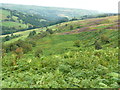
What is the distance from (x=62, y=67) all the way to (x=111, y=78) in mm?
2841

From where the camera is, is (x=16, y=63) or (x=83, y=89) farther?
(x=16, y=63)

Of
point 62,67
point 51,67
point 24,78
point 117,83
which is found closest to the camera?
point 117,83

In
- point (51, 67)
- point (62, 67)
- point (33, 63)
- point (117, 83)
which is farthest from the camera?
point (33, 63)

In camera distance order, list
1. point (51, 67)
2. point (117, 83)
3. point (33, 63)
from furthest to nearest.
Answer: point (33, 63), point (51, 67), point (117, 83)

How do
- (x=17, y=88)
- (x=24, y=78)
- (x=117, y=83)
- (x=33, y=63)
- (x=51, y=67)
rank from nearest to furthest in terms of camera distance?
(x=17, y=88) < (x=117, y=83) < (x=24, y=78) < (x=51, y=67) < (x=33, y=63)

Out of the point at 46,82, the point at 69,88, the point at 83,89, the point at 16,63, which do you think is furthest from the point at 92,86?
the point at 16,63

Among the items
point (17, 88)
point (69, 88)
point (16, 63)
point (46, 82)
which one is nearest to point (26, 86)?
point (17, 88)

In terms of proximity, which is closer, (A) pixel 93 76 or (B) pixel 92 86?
(B) pixel 92 86

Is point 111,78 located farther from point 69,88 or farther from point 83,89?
point 69,88

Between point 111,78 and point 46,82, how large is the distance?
2.89 metres

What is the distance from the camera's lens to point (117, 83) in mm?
6949

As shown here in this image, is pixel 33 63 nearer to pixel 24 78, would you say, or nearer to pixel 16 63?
pixel 16 63

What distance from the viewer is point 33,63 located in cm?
1054

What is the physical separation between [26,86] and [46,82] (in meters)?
0.87
